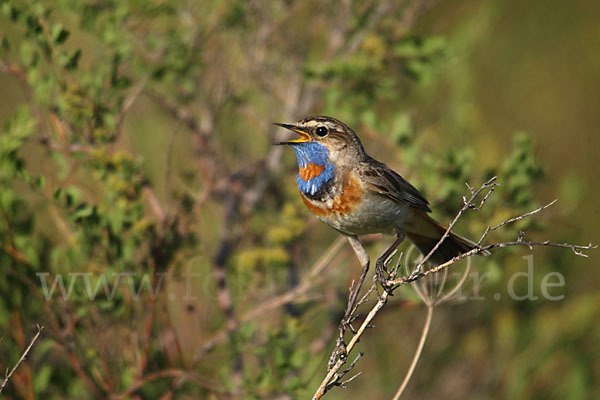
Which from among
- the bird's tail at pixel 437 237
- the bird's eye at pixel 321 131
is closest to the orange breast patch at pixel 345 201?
the bird's eye at pixel 321 131

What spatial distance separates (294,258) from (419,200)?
1574 mm

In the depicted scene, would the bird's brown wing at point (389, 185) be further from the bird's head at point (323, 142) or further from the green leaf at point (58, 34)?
the green leaf at point (58, 34)

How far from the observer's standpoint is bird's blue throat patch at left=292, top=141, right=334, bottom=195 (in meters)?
3.22

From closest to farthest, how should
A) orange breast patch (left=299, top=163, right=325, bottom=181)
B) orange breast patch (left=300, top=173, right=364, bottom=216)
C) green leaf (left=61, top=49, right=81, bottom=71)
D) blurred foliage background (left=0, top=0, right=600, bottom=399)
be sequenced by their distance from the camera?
orange breast patch (left=300, top=173, right=364, bottom=216) < orange breast patch (left=299, top=163, right=325, bottom=181) < green leaf (left=61, top=49, right=81, bottom=71) < blurred foliage background (left=0, top=0, right=600, bottom=399)

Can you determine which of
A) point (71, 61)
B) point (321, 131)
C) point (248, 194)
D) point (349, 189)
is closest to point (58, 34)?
point (71, 61)

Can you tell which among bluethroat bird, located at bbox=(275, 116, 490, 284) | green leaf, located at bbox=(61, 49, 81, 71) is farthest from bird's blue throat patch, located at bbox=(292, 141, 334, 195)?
green leaf, located at bbox=(61, 49, 81, 71)

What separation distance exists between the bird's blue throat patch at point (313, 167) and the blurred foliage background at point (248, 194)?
2.31 ft

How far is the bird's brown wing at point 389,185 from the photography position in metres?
3.21

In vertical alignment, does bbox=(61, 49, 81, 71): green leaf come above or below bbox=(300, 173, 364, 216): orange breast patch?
above

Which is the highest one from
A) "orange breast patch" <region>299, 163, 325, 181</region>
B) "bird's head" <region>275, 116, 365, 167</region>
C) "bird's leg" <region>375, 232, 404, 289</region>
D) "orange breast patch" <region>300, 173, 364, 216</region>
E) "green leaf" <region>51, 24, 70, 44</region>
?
"green leaf" <region>51, 24, 70, 44</region>

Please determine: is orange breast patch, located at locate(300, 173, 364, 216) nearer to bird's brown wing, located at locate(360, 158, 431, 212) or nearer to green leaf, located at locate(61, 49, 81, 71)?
bird's brown wing, located at locate(360, 158, 431, 212)

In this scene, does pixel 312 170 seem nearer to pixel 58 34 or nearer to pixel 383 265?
pixel 383 265

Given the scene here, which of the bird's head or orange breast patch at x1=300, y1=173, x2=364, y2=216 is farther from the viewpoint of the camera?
the bird's head

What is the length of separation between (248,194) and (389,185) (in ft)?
5.78
